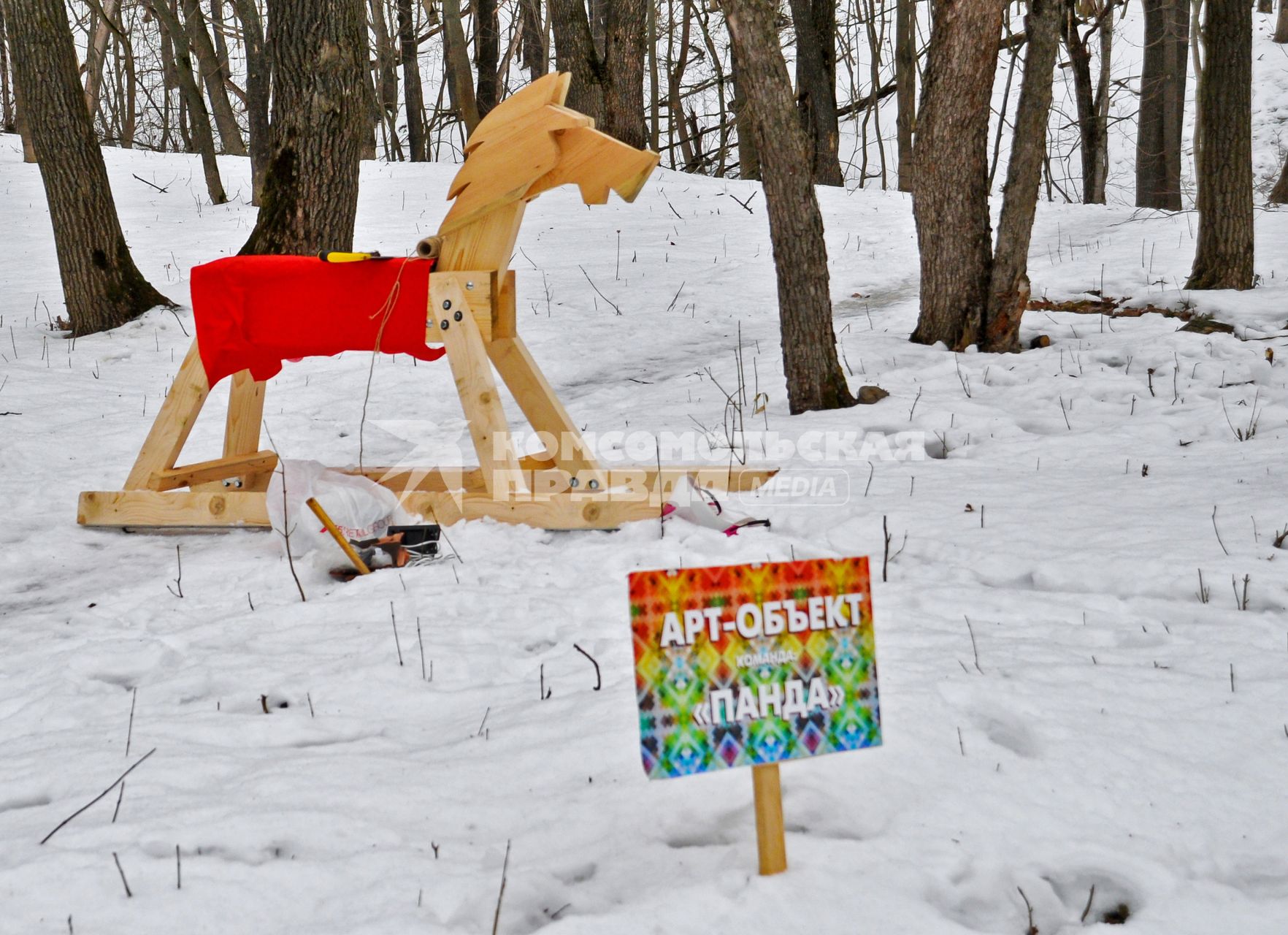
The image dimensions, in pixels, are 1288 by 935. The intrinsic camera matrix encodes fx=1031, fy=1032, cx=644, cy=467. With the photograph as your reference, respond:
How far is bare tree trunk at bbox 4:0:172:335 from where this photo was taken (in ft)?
24.7

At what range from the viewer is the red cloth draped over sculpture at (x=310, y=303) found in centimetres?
385

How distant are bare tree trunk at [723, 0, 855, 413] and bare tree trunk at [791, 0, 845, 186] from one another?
27.6ft

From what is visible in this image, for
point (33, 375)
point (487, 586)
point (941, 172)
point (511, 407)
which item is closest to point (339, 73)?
point (511, 407)

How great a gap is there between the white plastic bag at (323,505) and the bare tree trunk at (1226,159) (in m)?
6.28

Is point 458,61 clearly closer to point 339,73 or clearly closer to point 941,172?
point 339,73

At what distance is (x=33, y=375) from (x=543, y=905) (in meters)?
6.60

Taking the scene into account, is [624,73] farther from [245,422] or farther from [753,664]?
[753,664]

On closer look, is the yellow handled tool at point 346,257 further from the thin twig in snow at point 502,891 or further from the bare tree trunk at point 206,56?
the bare tree trunk at point 206,56

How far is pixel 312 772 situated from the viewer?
2084mm

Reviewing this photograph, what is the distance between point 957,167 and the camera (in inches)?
242

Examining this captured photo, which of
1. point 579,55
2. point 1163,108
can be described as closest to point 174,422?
point 579,55

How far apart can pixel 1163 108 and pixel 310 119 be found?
1165 centimetres

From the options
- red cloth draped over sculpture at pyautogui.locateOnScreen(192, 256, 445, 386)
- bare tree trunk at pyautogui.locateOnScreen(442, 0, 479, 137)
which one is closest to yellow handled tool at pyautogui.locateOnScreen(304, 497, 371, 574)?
red cloth draped over sculpture at pyautogui.locateOnScreen(192, 256, 445, 386)

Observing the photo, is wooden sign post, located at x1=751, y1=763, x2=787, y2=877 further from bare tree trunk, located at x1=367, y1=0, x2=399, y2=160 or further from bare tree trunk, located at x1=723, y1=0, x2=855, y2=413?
bare tree trunk, located at x1=367, y1=0, x2=399, y2=160
